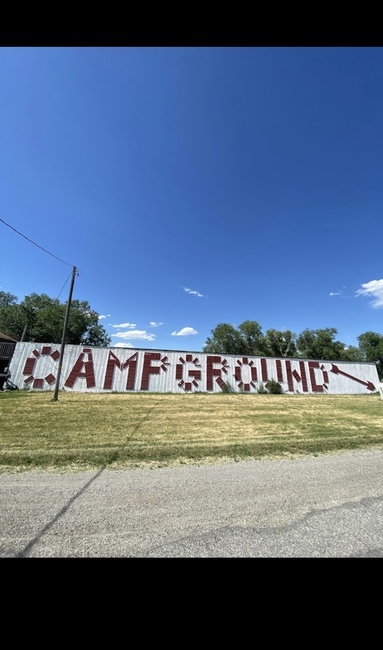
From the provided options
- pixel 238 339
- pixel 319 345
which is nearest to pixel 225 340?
pixel 238 339

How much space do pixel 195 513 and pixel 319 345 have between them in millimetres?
58258

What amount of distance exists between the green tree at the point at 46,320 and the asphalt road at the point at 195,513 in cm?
4934

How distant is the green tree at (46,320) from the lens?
49000 millimetres

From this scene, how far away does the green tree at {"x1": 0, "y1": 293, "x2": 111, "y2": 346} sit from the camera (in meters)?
49.0

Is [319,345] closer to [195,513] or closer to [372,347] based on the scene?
[372,347]

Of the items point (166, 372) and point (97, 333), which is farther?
point (97, 333)

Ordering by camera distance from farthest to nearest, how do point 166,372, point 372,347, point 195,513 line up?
point 372,347 < point 166,372 < point 195,513

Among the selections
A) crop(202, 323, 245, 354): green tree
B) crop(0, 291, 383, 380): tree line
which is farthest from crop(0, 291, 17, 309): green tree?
crop(202, 323, 245, 354): green tree

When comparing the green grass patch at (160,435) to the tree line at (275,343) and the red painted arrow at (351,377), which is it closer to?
the red painted arrow at (351,377)

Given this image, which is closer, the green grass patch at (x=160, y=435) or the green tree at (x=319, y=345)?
the green grass patch at (x=160, y=435)

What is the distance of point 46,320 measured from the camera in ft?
162

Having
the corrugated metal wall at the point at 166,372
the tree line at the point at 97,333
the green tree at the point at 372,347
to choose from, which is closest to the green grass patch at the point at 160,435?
the corrugated metal wall at the point at 166,372

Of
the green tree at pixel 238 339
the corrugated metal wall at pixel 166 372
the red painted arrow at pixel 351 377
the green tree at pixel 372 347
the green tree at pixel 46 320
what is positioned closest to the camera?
the corrugated metal wall at pixel 166 372
